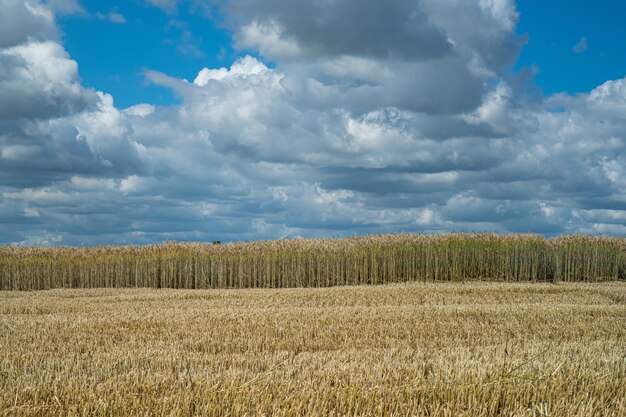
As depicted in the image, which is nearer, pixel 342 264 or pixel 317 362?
pixel 317 362

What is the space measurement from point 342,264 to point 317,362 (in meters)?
24.0

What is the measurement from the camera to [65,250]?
3628 cm

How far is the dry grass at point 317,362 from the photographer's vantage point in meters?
5.80

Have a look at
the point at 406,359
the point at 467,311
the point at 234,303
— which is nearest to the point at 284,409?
the point at 406,359

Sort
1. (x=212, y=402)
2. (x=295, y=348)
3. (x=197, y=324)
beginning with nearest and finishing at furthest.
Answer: (x=212, y=402) → (x=295, y=348) → (x=197, y=324)

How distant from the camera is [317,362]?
8250mm

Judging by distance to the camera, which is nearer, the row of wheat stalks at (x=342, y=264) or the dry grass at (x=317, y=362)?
the dry grass at (x=317, y=362)

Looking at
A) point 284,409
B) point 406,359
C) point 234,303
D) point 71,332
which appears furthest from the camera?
point 234,303

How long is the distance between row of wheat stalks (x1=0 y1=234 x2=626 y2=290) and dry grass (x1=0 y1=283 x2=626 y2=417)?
1485cm

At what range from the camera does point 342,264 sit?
32.2 metres

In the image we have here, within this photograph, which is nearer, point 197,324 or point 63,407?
point 63,407

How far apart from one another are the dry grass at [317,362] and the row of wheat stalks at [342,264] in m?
14.9

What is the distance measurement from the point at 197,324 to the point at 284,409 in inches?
328

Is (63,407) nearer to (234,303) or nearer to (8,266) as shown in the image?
(234,303)
